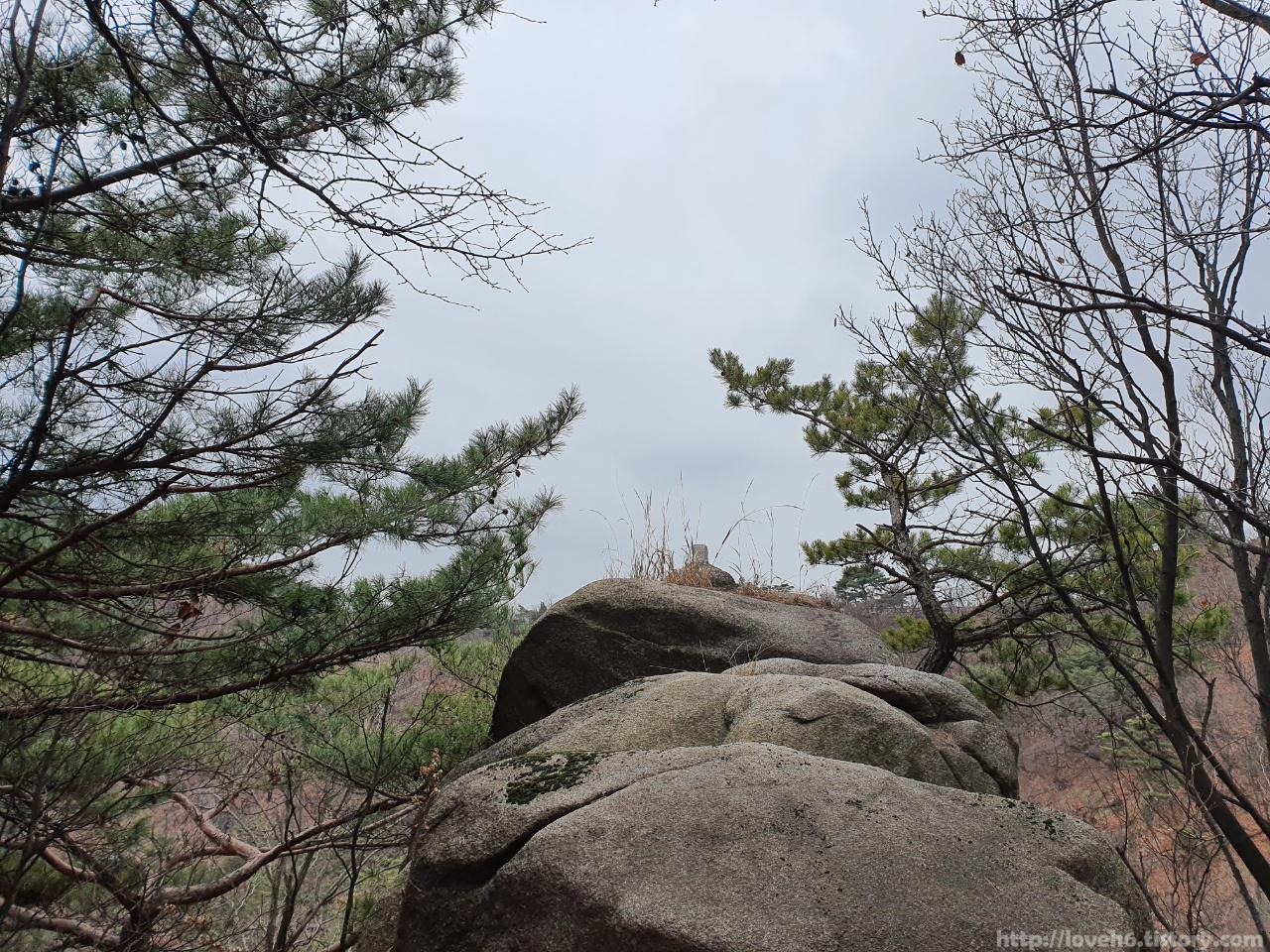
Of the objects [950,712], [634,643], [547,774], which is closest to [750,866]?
[547,774]

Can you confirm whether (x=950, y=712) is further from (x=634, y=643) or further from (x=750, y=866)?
(x=750, y=866)

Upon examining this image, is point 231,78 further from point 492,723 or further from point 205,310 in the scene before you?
point 492,723

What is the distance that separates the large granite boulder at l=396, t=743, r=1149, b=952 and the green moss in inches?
0.4

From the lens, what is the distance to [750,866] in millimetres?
2430

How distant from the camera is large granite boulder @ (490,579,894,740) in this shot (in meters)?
5.93

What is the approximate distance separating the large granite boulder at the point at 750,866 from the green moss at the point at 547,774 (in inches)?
0.4

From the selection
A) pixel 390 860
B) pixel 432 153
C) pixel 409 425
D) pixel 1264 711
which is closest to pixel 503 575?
pixel 409 425

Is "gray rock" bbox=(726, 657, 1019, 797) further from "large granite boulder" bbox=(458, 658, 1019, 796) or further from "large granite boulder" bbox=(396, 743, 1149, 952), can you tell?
"large granite boulder" bbox=(396, 743, 1149, 952)

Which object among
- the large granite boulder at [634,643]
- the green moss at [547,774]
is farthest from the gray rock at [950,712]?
the green moss at [547,774]

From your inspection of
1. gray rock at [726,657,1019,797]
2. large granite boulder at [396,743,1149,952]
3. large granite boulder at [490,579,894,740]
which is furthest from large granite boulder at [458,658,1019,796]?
large granite boulder at [490,579,894,740]

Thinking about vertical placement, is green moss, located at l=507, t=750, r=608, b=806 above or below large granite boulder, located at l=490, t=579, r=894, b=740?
below

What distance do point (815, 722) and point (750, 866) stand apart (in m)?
1.39

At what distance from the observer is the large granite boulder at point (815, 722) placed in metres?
3.73

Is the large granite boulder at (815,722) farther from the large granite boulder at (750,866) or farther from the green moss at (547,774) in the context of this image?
the large granite boulder at (750,866)
